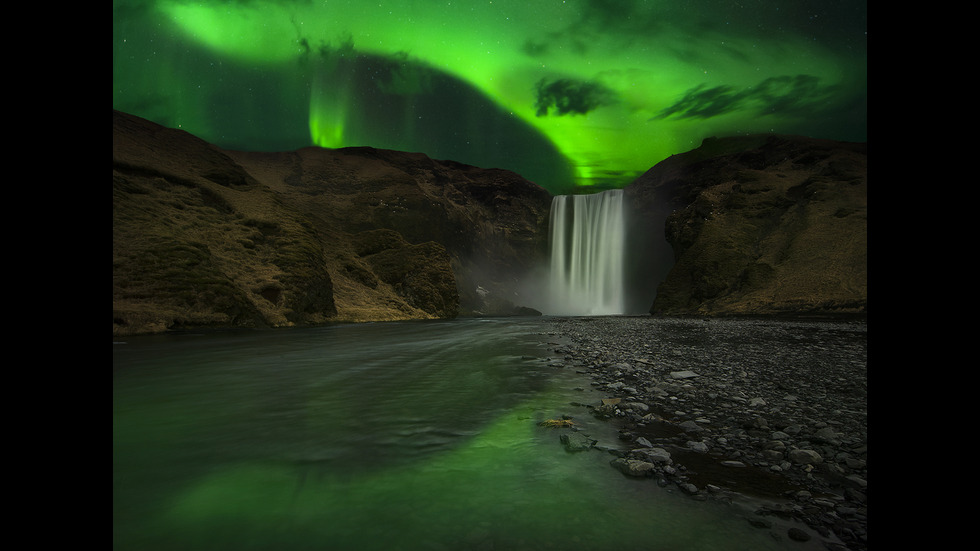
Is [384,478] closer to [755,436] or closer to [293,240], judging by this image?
[755,436]

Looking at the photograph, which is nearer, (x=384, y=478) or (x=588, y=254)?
(x=384, y=478)

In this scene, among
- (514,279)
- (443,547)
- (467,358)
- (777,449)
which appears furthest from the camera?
(514,279)

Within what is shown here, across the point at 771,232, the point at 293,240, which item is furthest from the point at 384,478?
the point at 771,232

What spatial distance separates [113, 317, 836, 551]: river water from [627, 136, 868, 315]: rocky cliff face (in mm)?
38691

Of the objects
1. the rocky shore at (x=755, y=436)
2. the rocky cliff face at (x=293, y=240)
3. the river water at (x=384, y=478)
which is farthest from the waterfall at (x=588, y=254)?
the river water at (x=384, y=478)

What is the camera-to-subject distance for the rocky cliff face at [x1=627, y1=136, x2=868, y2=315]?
36844mm

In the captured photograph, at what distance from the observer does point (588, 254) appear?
76.6 m

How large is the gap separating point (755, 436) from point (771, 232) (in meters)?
52.3

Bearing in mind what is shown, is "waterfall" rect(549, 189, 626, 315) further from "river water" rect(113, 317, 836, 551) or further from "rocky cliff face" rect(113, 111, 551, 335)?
"river water" rect(113, 317, 836, 551)

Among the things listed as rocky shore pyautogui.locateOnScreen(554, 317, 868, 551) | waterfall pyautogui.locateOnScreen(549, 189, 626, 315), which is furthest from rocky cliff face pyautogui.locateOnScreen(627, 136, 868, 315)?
rocky shore pyautogui.locateOnScreen(554, 317, 868, 551)
